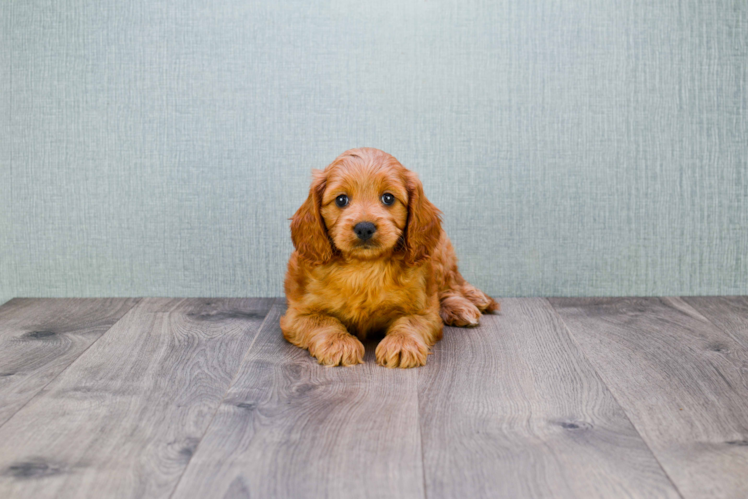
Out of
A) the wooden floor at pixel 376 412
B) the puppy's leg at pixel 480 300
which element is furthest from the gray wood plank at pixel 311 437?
the puppy's leg at pixel 480 300

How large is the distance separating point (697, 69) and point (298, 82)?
5.62ft

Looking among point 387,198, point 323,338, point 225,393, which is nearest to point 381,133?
point 387,198

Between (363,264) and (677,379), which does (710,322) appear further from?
(363,264)

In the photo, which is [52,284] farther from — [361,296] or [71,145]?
[361,296]

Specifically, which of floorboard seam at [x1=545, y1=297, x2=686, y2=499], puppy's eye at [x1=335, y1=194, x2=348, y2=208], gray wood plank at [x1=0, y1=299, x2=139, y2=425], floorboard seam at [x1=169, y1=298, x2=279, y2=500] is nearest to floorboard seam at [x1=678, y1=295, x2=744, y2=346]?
floorboard seam at [x1=545, y1=297, x2=686, y2=499]

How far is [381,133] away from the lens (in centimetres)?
299

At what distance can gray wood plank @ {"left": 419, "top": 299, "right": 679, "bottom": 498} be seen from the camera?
1435 millimetres

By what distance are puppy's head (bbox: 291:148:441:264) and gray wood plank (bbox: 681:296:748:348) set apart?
1.18 metres

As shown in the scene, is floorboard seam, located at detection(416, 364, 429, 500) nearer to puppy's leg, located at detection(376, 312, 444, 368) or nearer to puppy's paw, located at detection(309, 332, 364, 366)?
puppy's leg, located at detection(376, 312, 444, 368)

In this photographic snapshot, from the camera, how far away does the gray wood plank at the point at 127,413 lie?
1456mm

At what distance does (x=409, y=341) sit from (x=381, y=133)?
1.13 metres

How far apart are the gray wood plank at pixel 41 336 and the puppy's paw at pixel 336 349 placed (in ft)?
2.59

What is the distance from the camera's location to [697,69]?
9.75 ft

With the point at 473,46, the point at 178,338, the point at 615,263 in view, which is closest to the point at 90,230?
the point at 178,338
